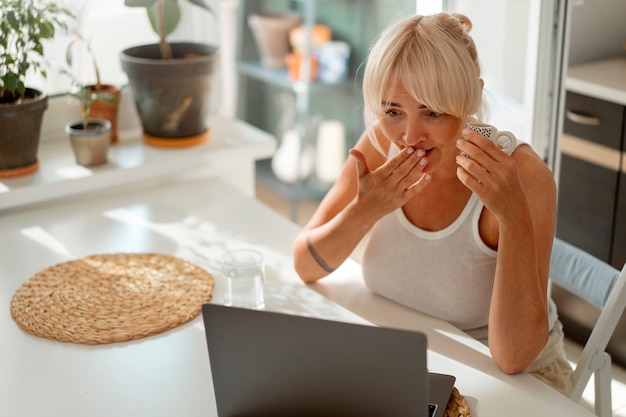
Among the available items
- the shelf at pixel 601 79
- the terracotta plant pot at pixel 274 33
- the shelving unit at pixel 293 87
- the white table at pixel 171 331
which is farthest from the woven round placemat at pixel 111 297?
the terracotta plant pot at pixel 274 33

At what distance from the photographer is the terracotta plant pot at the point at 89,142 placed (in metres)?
2.11

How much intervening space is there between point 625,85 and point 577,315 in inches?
28.7

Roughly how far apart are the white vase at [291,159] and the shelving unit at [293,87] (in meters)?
0.03

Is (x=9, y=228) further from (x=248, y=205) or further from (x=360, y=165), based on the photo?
(x=360, y=165)

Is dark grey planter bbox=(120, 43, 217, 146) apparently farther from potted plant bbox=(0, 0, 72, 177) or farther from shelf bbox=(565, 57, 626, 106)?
shelf bbox=(565, 57, 626, 106)

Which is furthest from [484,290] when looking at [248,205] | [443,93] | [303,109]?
[303,109]

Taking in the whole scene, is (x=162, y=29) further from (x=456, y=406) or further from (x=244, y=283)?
(x=456, y=406)

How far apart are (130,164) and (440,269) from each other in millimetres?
950

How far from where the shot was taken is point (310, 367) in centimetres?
111

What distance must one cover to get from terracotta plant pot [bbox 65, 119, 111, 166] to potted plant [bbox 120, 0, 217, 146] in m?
0.14

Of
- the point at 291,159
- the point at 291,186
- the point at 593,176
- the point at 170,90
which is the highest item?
the point at 170,90

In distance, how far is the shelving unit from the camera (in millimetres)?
3584

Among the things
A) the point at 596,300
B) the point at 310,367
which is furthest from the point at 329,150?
the point at 310,367

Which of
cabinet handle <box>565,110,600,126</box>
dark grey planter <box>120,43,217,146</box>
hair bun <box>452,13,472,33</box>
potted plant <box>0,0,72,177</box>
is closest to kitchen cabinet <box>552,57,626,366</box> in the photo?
cabinet handle <box>565,110,600,126</box>
